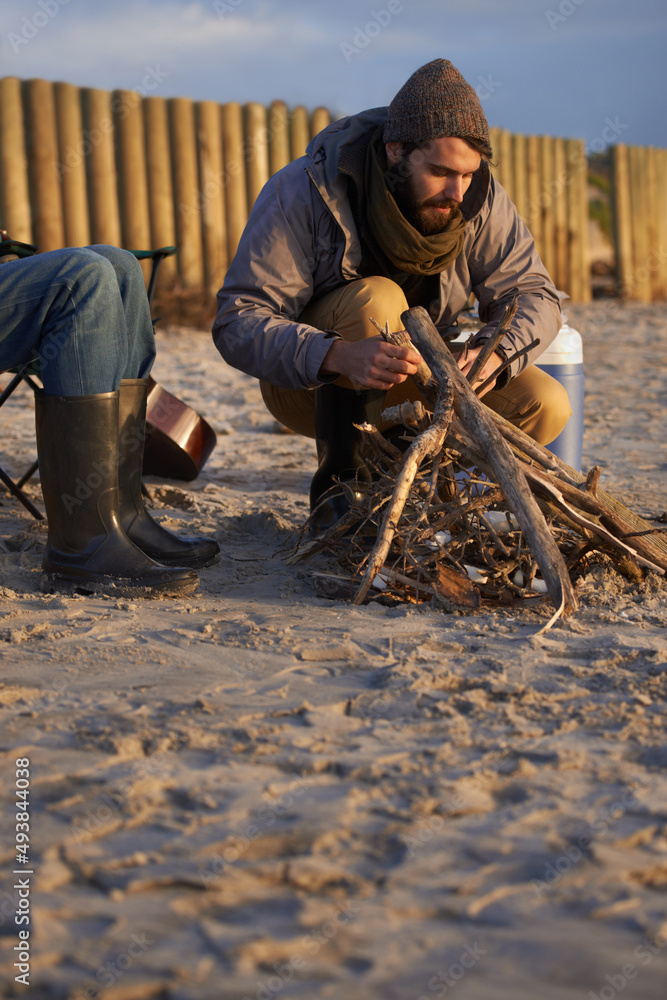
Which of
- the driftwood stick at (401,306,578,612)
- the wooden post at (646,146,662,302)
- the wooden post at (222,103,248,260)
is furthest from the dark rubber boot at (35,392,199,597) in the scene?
the wooden post at (646,146,662,302)

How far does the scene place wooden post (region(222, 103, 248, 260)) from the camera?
7.46m

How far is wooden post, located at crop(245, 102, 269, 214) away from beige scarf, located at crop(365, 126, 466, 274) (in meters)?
5.28

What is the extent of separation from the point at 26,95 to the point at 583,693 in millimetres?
6448

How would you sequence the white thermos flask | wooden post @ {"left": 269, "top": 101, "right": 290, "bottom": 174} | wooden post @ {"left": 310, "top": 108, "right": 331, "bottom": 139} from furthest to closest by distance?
1. wooden post @ {"left": 310, "top": 108, "right": 331, "bottom": 139}
2. wooden post @ {"left": 269, "top": 101, "right": 290, "bottom": 174}
3. the white thermos flask

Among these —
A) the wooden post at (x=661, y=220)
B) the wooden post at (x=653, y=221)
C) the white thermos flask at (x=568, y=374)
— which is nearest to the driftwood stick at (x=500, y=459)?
the white thermos flask at (x=568, y=374)

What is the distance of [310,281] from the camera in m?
2.68

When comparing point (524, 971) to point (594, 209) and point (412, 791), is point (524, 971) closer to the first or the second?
point (412, 791)

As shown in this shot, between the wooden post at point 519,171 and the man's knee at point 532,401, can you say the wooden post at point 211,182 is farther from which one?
the man's knee at point 532,401

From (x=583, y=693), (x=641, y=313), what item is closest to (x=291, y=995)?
(x=583, y=693)

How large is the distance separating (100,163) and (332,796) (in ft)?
21.1

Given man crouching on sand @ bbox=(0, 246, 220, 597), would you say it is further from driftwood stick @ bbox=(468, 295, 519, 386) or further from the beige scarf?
driftwood stick @ bbox=(468, 295, 519, 386)

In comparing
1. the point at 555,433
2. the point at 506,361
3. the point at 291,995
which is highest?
the point at 506,361

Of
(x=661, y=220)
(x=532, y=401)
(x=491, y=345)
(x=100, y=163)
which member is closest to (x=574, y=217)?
(x=661, y=220)

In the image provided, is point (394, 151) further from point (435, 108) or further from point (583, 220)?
point (583, 220)
